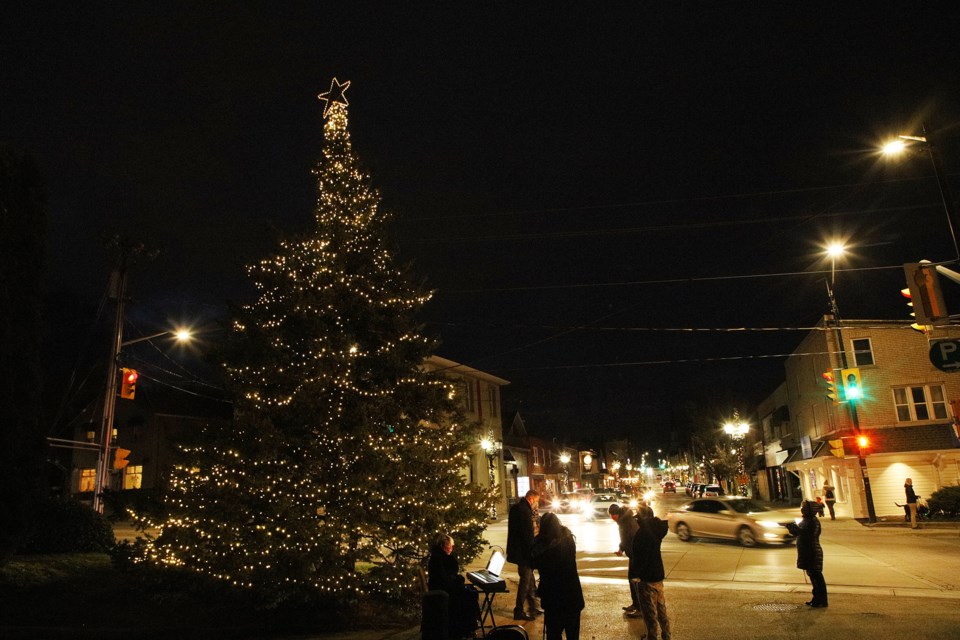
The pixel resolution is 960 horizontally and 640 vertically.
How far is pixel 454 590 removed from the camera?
752cm

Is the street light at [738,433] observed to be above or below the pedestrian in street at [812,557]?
above

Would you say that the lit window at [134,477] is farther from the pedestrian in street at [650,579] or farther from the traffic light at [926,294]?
the traffic light at [926,294]

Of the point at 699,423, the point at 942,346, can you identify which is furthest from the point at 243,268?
the point at 699,423

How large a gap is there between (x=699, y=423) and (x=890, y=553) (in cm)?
4997

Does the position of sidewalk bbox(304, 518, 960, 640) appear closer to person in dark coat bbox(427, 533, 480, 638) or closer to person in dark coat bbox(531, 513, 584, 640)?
person in dark coat bbox(427, 533, 480, 638)

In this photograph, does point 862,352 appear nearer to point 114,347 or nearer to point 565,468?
point 114,347

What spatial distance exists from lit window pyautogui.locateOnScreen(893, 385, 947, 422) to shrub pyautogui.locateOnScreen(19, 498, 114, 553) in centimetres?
3168

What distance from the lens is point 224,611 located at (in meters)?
9.84

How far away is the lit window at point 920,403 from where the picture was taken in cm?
2997

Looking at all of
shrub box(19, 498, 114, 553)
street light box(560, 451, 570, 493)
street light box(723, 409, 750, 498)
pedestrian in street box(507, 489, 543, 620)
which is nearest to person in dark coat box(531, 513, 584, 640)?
pedestrian in street box(507, 489, 543, 620)

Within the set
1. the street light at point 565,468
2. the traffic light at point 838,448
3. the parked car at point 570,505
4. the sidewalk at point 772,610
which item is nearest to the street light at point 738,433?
the parked car at point 570,505

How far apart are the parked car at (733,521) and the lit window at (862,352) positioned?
13833mm

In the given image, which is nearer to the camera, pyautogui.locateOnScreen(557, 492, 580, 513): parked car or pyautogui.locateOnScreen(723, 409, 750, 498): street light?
pyautogui.locateOnScreen(557, 492, 580, 513): parked car

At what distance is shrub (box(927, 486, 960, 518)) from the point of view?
2456 centimetres
